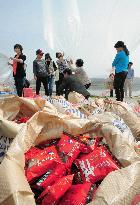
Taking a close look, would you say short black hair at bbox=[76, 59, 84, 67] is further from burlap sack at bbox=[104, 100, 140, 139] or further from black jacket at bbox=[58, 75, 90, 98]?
burlap sack at bbox=[104, 100, 140, 139]

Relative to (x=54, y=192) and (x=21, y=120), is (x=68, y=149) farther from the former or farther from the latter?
(x=21, y=120)

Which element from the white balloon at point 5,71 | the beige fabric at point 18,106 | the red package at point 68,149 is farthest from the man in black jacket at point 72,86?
the red package at point 68,149

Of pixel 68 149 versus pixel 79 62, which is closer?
pixel 68 149

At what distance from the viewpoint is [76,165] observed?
2.54 metres

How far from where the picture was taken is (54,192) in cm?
217

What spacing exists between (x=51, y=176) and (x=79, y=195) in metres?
0.22

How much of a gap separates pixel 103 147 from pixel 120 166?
21 centimetres

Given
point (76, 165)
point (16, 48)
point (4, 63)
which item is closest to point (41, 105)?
point (76, 165)

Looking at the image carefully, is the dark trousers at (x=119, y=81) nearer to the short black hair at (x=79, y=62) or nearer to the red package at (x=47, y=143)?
the short black hair at (x=79, y=62)

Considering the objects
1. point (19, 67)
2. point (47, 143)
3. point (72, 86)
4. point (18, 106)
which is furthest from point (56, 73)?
point (47, 143)

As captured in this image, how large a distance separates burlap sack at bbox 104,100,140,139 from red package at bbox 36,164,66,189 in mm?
1614

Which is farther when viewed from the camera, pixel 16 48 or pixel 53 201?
pixel 16 48

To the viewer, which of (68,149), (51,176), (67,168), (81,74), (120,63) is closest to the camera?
(51,176)

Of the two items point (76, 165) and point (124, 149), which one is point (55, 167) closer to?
point (76, 165)
